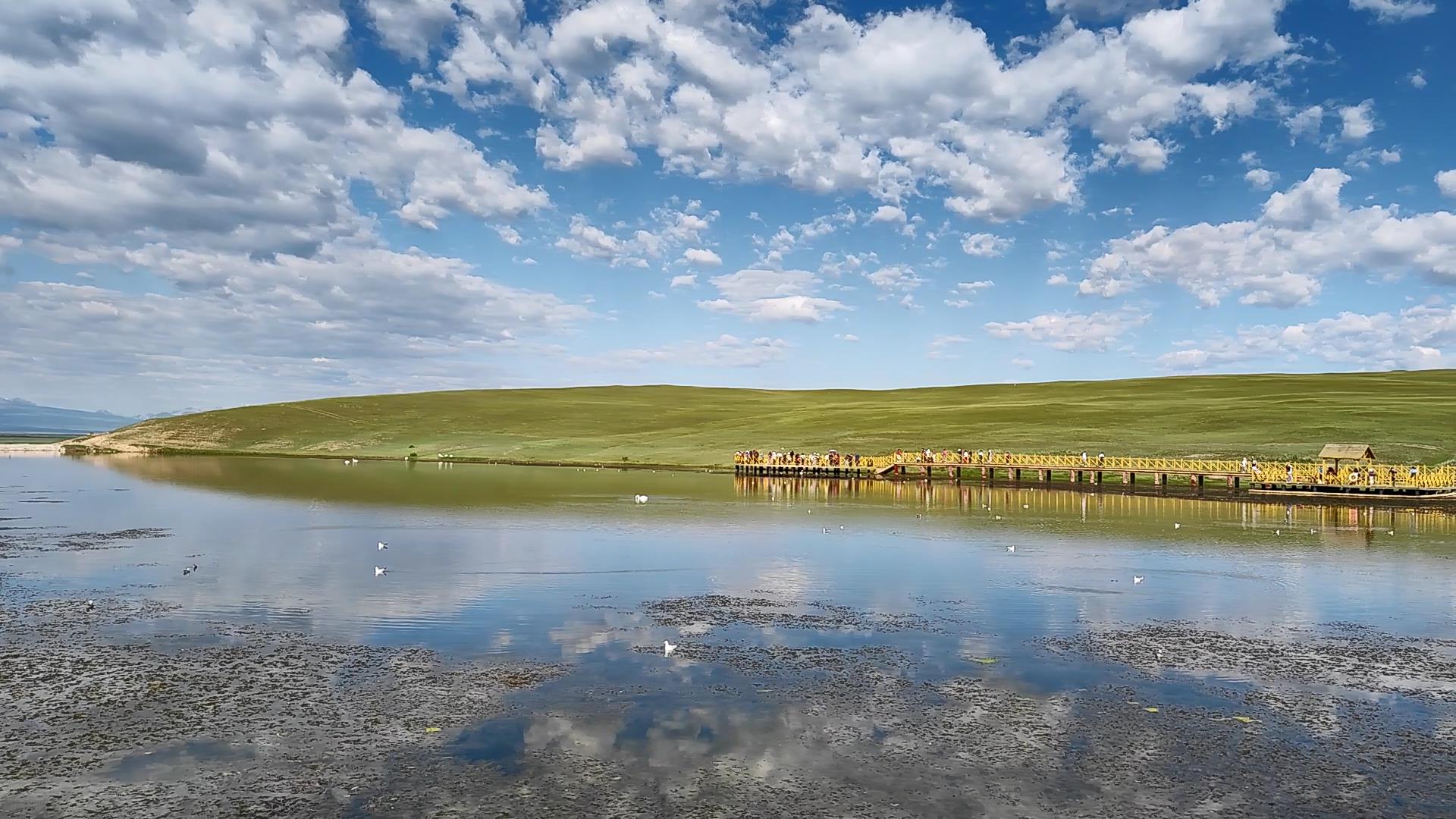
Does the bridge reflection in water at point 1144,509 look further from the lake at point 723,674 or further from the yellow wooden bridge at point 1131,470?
the lake at point 723,674

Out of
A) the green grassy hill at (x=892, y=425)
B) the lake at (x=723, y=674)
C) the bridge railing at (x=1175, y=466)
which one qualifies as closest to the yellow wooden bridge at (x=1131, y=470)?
the bridge railing at (x=1175, y=466)

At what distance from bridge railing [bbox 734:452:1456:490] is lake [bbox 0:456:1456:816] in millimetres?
33036

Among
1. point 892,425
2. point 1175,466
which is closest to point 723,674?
point 1175,466

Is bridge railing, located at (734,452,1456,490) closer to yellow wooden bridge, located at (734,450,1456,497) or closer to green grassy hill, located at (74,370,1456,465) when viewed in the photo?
yellow wooden bridge, located at (734,450,1456,497)

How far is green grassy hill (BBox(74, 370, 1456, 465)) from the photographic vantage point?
103688mm

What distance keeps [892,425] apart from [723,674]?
116737 millimetres

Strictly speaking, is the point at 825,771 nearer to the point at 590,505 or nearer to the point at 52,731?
the point at 52,731

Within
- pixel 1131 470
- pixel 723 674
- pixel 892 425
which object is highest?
pixel 892 425

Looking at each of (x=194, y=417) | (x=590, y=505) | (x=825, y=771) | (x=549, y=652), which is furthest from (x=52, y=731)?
(x=194, y=417)

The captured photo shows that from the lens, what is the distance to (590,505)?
6269 centimetres

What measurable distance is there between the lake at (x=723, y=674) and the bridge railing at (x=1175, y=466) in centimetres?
3304

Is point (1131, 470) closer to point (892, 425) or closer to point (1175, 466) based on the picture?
point (1175, 466)

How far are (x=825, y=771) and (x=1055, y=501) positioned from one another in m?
58.8

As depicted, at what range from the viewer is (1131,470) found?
84.5 metres
